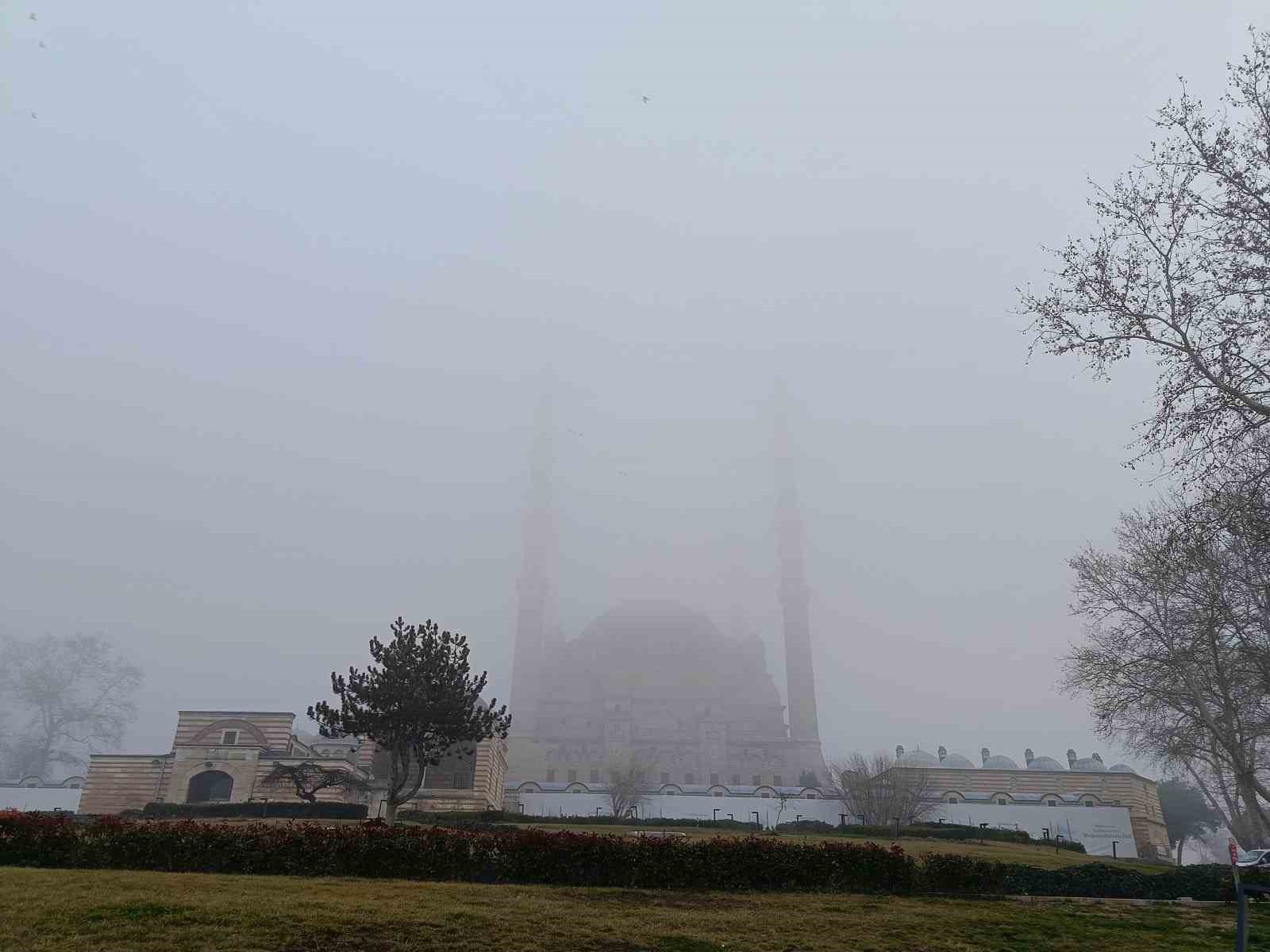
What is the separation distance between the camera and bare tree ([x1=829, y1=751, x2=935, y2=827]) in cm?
4956

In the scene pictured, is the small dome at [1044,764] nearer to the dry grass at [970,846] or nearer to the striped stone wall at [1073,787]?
the striped stone wall at [1073,787]

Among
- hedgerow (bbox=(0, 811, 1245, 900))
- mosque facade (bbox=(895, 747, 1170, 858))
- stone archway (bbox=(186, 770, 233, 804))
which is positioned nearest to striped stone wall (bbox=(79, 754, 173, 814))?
stone archway (bbox=(186, 770, 233, 804))

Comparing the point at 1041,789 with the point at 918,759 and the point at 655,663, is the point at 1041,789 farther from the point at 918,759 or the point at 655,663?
the point at 655,663

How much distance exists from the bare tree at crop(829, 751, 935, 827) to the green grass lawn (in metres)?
34.2

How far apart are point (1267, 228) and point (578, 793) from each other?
53.8 meters

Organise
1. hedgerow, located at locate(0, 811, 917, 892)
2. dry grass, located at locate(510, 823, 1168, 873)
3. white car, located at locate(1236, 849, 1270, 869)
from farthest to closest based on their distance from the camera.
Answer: dry grass, located at locate(510, 823, 1168, 873) < white car, located at locate(1236, 849, 1270, 869) < hedgerow, located at locate(0, 811, 917, 892)

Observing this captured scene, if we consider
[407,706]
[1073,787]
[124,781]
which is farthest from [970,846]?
[124,781]

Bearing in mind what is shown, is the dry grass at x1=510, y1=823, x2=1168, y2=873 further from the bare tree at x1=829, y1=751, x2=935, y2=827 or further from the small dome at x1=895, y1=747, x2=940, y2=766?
the small dome at x1=895, y1=747, x2=940, y2=766

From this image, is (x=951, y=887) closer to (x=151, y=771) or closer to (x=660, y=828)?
(x=660, y=828)

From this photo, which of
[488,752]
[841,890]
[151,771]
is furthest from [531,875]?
[151,771]

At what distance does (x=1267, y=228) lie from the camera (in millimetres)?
13156

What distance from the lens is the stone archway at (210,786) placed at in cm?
4791

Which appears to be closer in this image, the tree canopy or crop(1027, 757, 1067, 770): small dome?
the tree canopy

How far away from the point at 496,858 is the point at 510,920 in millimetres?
4214
